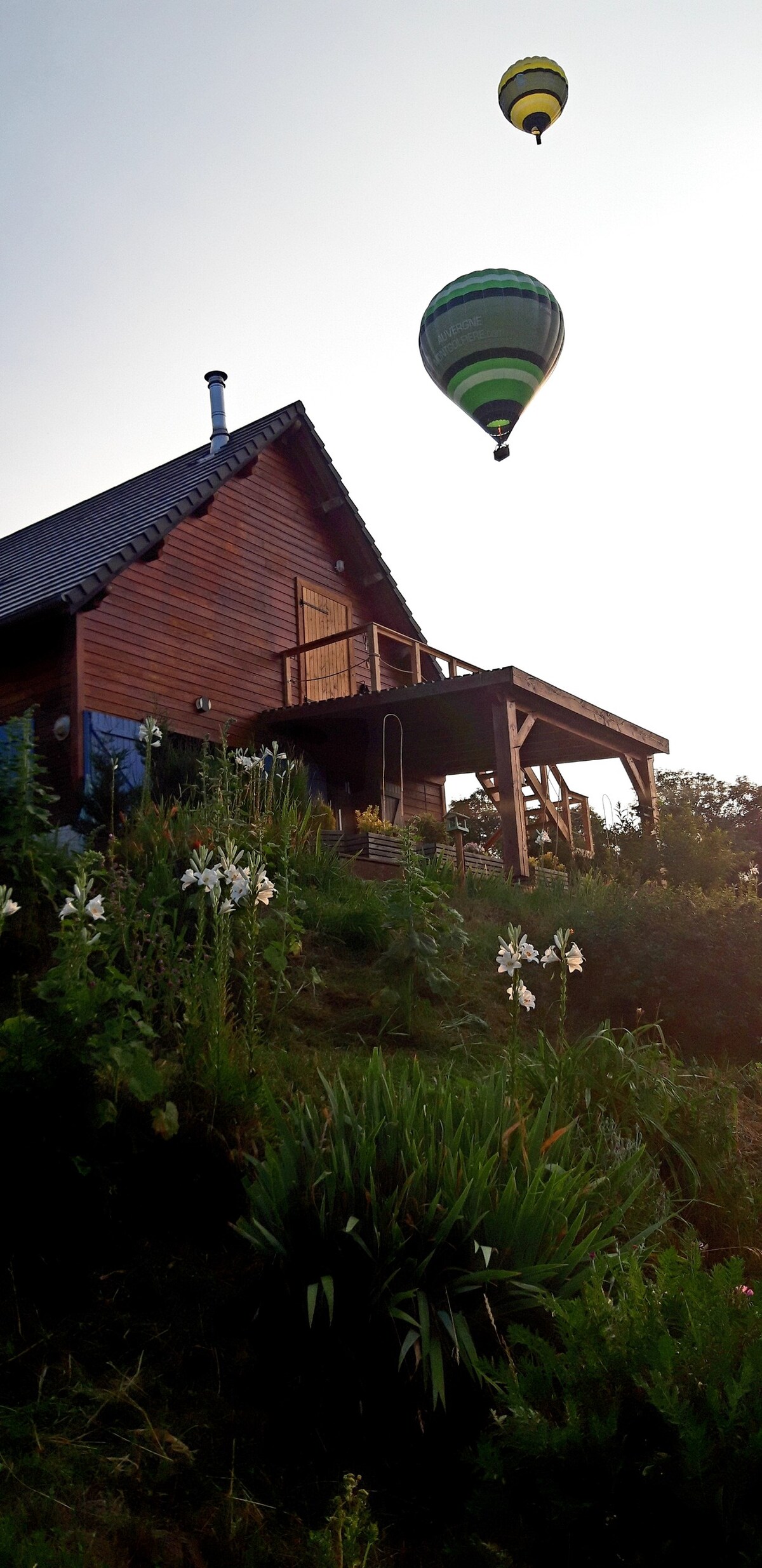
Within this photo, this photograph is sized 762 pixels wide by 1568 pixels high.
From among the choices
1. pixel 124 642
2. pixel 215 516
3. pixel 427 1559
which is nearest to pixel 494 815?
pixel 215 516

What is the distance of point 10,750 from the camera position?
13.4m

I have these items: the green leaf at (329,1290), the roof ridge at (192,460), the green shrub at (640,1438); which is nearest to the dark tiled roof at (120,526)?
the roof ridge at (192,460)

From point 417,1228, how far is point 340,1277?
27 cm

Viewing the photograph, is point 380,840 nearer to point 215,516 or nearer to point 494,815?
point 215,516

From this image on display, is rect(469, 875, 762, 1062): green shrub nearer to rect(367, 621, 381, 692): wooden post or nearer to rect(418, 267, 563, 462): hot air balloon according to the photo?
rect(367, 621, 381, 692): wooden post

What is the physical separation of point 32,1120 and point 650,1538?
228 centimetres

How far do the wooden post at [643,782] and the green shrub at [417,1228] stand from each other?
475 inches

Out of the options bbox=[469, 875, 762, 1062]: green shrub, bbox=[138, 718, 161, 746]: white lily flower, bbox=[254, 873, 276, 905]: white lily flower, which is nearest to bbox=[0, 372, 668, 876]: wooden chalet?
bbox=[469, 875, 762, 1062]: green shrub

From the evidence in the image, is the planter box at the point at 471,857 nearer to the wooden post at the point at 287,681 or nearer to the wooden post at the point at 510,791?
the wooden post at the point at 510,791

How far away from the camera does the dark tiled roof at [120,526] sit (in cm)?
1295

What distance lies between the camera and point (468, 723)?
1576 centimetres

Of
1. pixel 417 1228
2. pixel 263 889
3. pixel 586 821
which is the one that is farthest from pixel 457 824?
pixel 586 821

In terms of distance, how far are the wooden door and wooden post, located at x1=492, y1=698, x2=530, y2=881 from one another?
4175mm

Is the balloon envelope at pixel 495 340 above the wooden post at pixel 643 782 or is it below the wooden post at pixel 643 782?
above
